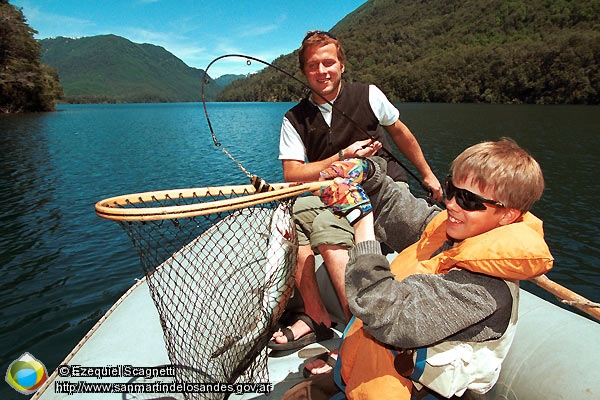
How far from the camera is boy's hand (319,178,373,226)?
188 cm

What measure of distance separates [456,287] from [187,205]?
1371 millimetres

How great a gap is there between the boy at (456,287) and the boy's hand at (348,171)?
0.21m

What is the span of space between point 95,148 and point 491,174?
29.8 meters

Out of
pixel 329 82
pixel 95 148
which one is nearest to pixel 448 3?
pixel 95 148

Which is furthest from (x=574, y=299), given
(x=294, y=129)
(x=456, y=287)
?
(x=294, y=129)

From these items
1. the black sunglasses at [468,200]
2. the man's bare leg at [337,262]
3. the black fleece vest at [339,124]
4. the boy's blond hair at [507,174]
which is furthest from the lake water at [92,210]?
the boy's blond hair at [507,174]

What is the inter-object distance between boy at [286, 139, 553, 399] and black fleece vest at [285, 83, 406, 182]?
66.2 inches

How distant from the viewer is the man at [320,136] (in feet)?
10.6

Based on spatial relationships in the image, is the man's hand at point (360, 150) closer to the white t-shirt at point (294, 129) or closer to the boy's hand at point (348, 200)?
the white t-shirt at point (294, 129)

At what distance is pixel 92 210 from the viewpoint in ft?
40.3

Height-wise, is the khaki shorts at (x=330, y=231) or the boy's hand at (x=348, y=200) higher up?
the boy's hand at (x=348, y=200)

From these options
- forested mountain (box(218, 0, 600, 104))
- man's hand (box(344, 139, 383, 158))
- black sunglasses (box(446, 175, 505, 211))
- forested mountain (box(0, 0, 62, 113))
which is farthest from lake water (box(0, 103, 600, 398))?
forested mountain (box(0, 0, 62, 113))

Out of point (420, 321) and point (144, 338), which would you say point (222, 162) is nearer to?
point (144, 338)

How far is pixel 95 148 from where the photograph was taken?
1063 inches
